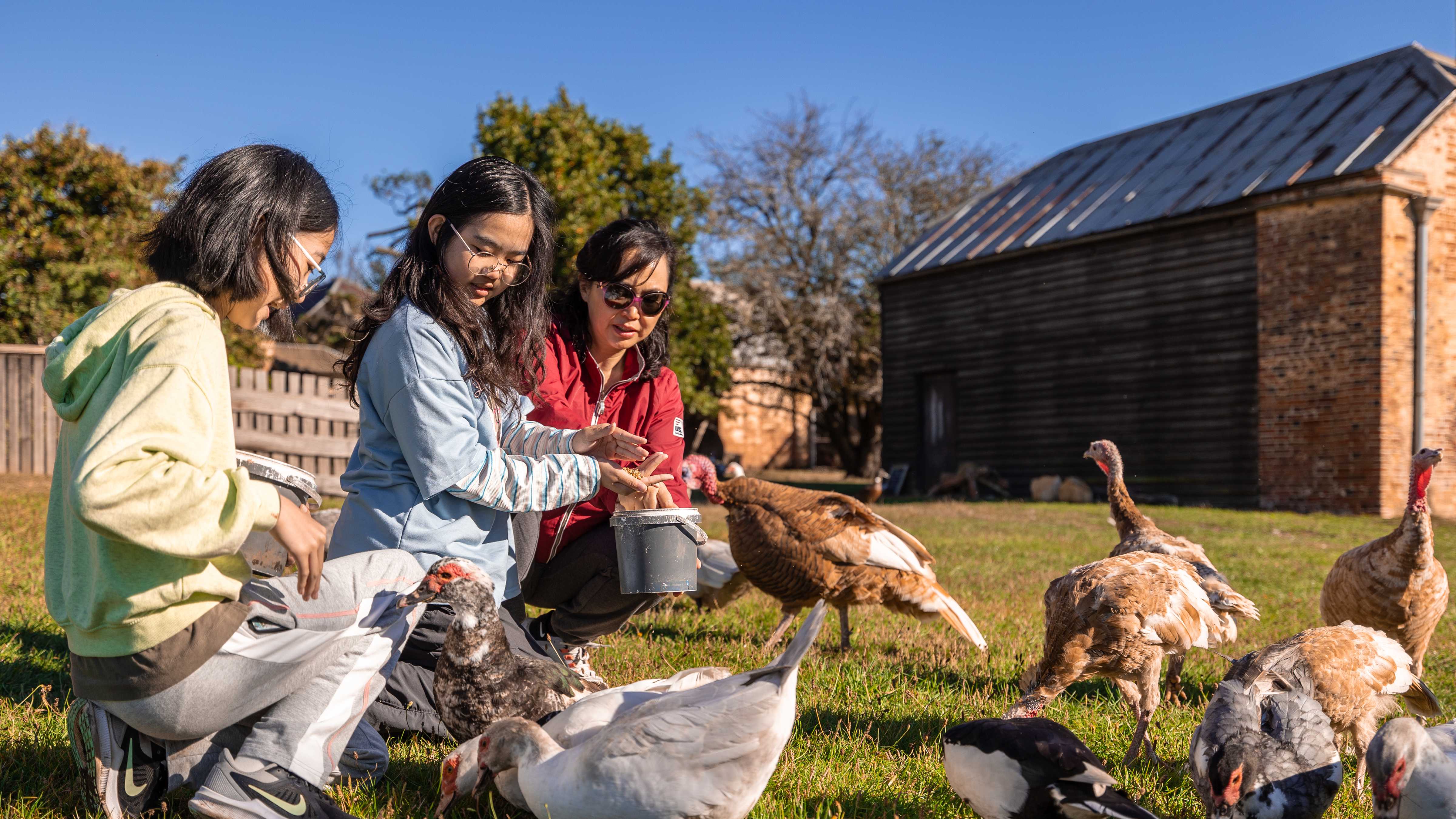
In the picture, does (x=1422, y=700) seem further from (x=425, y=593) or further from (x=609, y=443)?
(x=425, y=593)

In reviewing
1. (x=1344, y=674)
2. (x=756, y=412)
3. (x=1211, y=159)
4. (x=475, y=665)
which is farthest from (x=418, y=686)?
(x=756, y=412)

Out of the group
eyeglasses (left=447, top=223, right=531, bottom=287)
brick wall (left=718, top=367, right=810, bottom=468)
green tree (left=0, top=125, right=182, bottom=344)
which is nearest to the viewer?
eyeglasses (left=447, top=223, right=531, bottom=287)

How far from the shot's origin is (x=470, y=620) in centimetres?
317

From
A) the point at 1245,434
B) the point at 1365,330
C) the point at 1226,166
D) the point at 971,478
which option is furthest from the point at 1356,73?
the point at 971,478

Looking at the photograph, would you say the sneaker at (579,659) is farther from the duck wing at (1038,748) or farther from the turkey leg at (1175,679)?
the turkey leg at (1175,679)

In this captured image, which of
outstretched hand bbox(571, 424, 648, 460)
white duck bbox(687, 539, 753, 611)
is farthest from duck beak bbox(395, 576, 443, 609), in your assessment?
white duck bbox(687, 539, 753, 611)

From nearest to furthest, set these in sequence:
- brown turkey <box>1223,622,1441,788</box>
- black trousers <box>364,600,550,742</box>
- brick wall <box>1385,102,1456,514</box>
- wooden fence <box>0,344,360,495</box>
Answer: brown turkey <box>1223,622,1441,788</box>
black trousers <box>364,600,550,742</box>
wooden fence <box>0,344,360,495</box>
brick wall <box>1385,102,1456,514</box>

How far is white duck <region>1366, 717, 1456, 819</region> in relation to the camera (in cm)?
270

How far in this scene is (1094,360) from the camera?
19.6 metres

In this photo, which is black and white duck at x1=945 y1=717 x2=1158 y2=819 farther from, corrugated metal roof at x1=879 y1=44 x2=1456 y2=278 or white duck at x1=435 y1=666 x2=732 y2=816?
corrugated metal roof at x1=879 y1=44 x2=1456 y2=278

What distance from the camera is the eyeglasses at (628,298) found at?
4484mm

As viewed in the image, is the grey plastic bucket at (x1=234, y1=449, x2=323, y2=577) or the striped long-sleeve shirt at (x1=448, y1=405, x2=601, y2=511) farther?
the striped long-sleeve shirt at (x1=448, y1=405, x2=601, y2=511)

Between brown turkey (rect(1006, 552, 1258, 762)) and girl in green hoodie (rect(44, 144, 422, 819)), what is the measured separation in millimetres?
2385

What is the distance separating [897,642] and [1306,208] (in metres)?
14.3
